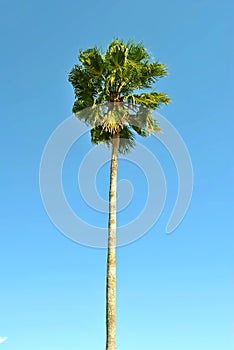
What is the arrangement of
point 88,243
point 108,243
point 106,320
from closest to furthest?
point 106,320 → point 108,243 → point 88,243

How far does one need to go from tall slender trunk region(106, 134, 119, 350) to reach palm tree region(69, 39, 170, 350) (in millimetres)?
92

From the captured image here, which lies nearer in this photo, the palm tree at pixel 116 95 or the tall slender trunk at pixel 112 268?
the tall slender trunk at pixel 112 268

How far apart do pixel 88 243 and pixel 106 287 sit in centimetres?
296

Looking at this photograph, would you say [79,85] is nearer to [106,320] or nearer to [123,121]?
[123,121]

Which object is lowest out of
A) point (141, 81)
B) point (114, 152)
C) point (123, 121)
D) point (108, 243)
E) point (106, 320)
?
point (106, 320)

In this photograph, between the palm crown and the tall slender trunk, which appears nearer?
the tall slender trunk

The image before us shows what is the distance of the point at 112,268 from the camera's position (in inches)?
763

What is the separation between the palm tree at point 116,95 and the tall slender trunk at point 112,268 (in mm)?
92

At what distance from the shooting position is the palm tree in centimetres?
2267

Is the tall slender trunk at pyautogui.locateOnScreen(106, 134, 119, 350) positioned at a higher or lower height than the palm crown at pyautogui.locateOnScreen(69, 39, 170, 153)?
lower

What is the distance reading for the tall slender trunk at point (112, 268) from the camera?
1816 centimetres

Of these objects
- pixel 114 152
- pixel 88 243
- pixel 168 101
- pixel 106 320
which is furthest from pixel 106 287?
pixel 168 101

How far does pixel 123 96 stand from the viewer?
2308 centimetres

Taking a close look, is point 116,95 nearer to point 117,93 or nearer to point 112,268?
point 117,93
